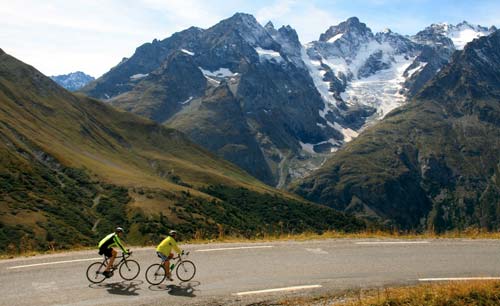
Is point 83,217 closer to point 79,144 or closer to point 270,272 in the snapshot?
point 79,144

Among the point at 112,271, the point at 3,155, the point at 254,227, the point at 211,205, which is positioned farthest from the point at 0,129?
the point at 112,271

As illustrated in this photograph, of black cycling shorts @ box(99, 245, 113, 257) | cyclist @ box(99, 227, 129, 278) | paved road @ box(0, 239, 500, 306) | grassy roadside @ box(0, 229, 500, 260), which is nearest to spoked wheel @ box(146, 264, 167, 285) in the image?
paved road @ box(0, 239, 500, 306)

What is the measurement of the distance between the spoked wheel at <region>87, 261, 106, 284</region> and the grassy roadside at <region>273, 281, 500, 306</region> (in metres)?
7.61

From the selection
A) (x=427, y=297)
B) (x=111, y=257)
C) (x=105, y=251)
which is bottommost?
(x=427, y=297)

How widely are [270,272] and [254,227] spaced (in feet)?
461

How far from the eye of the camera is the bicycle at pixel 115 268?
64.2 ft

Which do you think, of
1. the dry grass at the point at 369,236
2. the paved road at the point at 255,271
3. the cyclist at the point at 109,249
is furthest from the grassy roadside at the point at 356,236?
the cyclist at the point at 109,249

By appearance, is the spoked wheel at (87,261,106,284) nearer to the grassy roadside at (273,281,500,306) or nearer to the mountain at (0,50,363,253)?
the grassy roadside at (273,281,500,306)

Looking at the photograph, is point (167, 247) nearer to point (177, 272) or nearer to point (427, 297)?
point (177, 272)

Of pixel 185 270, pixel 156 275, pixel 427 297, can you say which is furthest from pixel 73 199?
pixel 427 297

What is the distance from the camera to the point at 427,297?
16.1m

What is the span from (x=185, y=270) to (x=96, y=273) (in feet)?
11.8

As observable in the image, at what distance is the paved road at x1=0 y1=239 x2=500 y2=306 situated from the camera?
1770 centimetres

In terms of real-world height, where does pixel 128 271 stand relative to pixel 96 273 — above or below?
below
